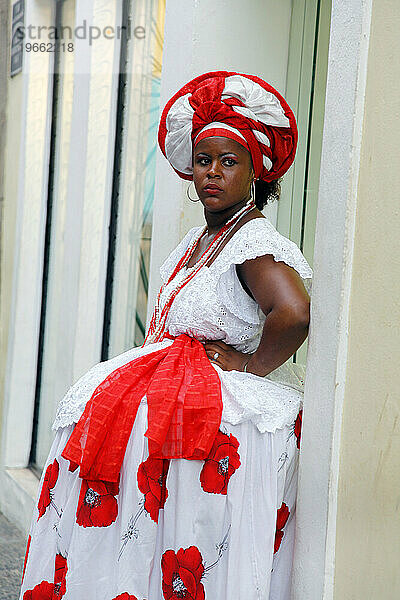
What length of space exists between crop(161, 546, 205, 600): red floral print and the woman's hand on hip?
0.49 metres

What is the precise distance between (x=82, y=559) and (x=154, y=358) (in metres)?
0.55

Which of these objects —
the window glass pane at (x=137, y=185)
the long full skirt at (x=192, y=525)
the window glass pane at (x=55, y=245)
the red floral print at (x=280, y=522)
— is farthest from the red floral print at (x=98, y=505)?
the window glass pane at (x=55, y=245)

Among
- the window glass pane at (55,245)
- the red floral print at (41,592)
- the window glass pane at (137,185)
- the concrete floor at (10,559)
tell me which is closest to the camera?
the red floral print at (41,592)

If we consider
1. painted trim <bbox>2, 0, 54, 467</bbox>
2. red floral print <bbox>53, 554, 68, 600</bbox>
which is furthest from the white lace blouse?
painted trim <bbox>2, 0, 54, 467</bbox>

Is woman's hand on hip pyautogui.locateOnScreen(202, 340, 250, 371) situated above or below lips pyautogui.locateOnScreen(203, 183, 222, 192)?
below

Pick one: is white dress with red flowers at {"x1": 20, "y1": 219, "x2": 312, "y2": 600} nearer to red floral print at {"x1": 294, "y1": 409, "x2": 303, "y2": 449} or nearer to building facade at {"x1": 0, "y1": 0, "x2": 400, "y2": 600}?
red floral print at {"x1": 294, "y1": 409, "x2": 303, "y2": 449}

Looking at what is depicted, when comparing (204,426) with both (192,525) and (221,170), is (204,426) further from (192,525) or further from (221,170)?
(221,170)

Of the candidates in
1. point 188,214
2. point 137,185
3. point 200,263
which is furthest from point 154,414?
point 137,185

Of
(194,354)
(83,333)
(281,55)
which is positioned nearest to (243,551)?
(194,354)

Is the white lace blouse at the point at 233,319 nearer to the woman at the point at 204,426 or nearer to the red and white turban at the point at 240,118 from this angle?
the woman at the point at 204,426

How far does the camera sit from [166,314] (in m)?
2.45

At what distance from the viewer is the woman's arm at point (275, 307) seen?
86.4 inches

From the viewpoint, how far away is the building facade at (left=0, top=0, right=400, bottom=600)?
2.07 metres

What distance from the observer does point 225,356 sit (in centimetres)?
234
